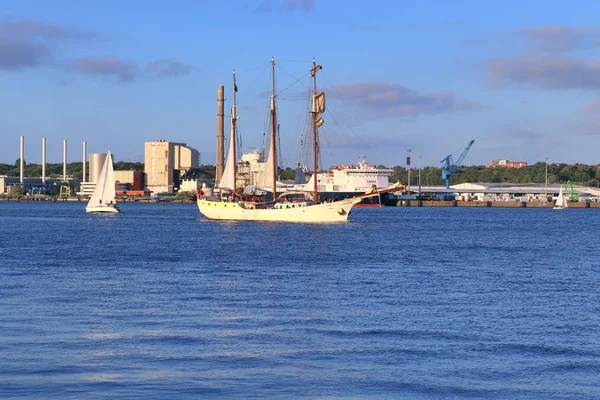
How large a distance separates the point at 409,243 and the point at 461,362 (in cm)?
4018

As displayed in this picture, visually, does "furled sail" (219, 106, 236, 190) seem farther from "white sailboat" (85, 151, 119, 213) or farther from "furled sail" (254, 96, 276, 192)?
"white sailboat" (85, 151, 119, 213)

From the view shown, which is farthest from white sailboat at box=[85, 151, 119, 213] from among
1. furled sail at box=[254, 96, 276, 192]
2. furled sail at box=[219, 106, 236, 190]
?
furled sail at box=[219, 106, 236, 190]

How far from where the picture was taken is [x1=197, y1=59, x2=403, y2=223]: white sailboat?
87125 mm

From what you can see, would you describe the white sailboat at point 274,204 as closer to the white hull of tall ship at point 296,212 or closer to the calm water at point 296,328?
the white hull of tall ship at point 296,212

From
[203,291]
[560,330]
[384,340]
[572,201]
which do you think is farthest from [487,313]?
[572,201]

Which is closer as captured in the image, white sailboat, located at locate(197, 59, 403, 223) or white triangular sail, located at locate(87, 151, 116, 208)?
white sailboat, located at locate(197, 59, 403, 223)

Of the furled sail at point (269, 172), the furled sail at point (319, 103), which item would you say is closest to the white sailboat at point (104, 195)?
the furled sail at point (269, 172)

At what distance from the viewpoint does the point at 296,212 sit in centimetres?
8756

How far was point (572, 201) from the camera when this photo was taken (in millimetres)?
199750

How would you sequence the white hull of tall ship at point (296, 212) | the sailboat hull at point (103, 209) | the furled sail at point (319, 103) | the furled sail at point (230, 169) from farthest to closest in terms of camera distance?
the sailboat hull at point (103, 209) < the furled sail at point (230, 169) < the furled sail at point (319, 103) < the white hull of tall ship at point (296, 212)

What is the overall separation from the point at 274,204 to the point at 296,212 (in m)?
5.79

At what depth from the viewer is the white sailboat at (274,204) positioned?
87125 millimetres

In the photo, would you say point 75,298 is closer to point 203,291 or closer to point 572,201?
point 203,291

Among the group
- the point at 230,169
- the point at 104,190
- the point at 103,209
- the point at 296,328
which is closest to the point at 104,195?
the point at 104,190
